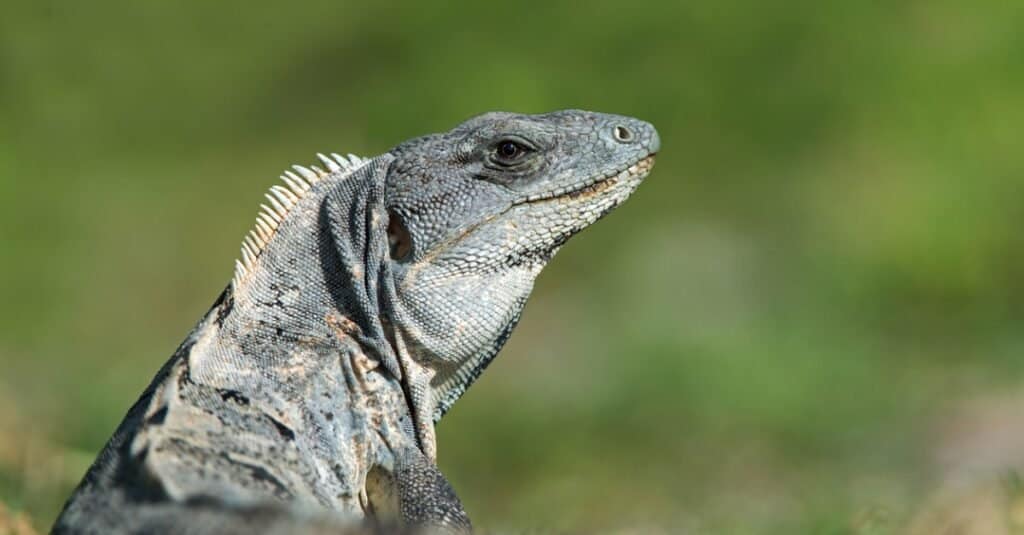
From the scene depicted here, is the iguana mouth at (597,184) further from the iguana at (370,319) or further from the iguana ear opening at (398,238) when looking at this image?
the iguana ear opening at (398,238)

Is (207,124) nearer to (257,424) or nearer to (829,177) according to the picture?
(829,177)

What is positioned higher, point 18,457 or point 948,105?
point 948,105

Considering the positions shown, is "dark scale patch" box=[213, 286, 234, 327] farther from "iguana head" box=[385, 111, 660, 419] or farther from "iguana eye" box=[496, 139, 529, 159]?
"iguana eye" box=[496, 139, 529, 159]

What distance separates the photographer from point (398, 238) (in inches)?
223

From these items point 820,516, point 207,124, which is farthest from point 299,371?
point 207,124

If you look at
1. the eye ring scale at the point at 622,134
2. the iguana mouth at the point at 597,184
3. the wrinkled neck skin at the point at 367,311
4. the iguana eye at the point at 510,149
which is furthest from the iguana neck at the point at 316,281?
the eye ring scale at the point at 622,134

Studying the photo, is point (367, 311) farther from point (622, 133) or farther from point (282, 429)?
point (622, 133)

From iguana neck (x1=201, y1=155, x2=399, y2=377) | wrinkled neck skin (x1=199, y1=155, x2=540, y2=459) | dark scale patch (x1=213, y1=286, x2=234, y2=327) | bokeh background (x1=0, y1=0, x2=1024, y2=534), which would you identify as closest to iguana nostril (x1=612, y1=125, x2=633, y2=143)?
wrinkled neck skin (x1=199, y1=155, x2=540, y2=459)

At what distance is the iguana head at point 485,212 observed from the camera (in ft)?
18.1

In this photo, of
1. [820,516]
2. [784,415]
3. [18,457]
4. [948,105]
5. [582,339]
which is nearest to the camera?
[820,516]

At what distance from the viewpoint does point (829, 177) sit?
15.9 meters

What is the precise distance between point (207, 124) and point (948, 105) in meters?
7.92

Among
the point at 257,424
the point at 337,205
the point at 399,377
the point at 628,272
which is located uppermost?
the point at 628,272

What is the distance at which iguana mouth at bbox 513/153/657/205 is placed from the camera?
575 centimetres
